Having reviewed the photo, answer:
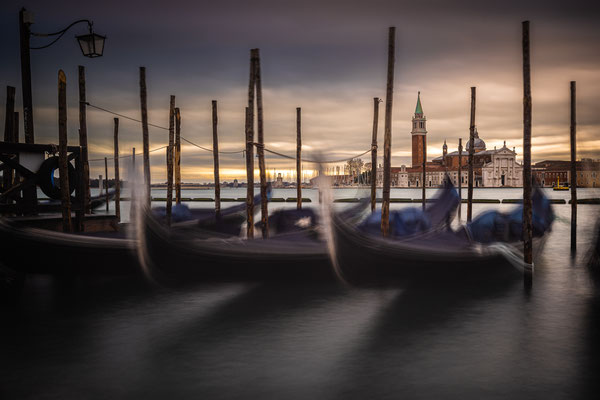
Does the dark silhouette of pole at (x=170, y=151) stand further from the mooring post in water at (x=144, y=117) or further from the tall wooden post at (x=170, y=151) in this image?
the mooring post in water at (x=144, y=117)

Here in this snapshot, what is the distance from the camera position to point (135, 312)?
796 cm

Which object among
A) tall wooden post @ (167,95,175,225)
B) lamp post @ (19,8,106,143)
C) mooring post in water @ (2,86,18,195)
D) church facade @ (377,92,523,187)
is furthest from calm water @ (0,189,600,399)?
church facade @ (377,92,523,187)

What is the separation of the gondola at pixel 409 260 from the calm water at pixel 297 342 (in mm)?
523

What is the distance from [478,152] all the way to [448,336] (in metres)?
124

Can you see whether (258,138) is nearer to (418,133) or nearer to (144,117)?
(144,117)

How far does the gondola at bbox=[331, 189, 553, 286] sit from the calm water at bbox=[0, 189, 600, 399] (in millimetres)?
523

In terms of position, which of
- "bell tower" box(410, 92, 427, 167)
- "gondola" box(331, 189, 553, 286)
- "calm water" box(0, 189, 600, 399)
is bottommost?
"calm water" box(0, 189, 600, 399)

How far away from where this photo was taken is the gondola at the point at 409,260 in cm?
1000

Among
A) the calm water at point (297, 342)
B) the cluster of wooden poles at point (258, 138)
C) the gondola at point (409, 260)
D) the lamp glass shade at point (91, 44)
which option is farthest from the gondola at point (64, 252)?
the gondola at point (409, 260)

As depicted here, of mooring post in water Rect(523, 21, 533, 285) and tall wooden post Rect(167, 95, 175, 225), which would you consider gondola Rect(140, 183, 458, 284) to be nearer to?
mooring post in water Rect(523, 21, 533, 285)

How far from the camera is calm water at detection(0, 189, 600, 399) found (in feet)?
16.4

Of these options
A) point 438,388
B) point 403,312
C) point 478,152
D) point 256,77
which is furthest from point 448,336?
point 478,152

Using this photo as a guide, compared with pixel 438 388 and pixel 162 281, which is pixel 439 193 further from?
pixel 438 388

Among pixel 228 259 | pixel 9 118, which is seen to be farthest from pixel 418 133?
pixel 228 259
